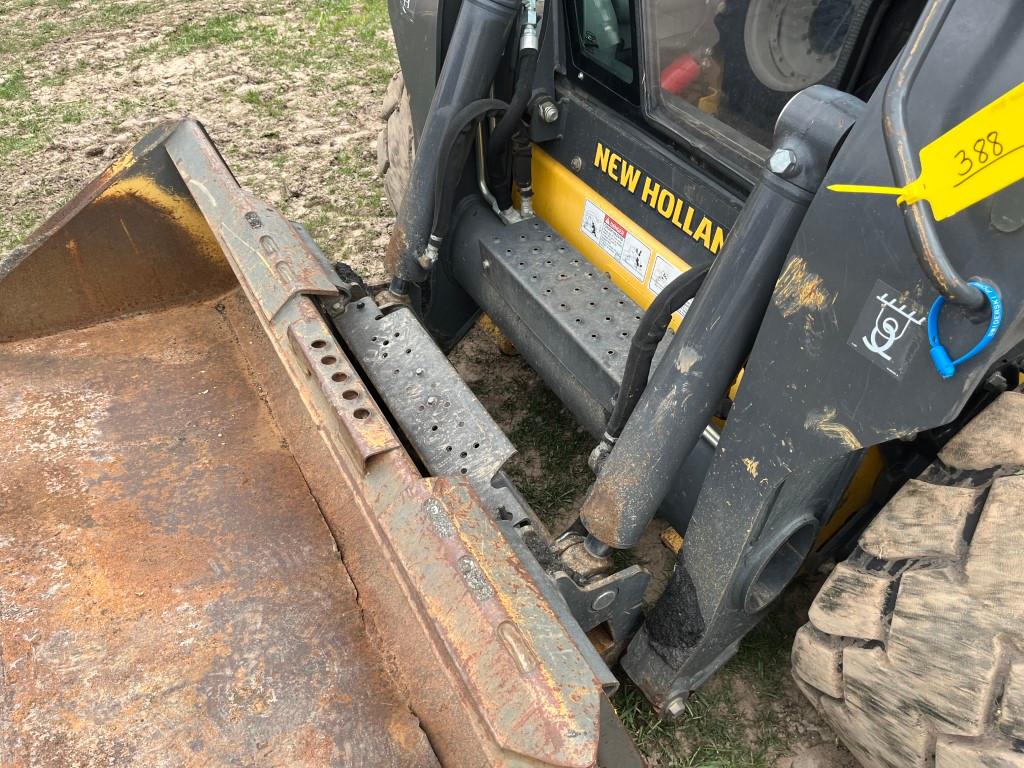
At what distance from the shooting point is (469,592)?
1209 millimetres

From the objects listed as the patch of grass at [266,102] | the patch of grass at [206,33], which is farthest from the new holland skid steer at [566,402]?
the patch of grass at [206,33]

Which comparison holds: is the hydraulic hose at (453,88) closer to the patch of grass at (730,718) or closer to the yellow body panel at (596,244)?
the yellow body panel at (596,244)

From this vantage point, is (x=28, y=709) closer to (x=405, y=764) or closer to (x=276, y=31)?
(x=405, y=764)

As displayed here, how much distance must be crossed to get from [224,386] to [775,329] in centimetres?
141

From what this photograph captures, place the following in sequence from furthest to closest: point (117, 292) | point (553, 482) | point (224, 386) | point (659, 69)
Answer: point (553, 482), point (117, 292), point (224, 386), point (659, 69)

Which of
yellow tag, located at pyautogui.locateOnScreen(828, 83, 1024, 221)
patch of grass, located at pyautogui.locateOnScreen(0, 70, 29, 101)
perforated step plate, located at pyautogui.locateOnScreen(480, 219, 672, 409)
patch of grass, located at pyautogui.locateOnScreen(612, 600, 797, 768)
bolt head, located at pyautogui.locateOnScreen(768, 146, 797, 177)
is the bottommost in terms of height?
patch of grass, located at pyautogui.locateOnScreen(0, 70, 29, 101)

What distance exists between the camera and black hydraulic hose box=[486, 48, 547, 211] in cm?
196

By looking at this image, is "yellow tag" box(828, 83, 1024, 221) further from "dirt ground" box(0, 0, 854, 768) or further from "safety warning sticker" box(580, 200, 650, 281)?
"dirt ground" box(0, 0, 854, 768)

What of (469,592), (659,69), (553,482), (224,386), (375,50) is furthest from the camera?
(375,50)

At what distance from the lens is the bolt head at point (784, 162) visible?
3.98 feet

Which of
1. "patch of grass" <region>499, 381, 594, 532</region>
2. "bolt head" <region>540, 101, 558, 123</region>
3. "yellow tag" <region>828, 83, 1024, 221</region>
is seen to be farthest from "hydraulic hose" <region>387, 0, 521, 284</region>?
"yellow tag" <region>828, 83, 1024, 221</region>

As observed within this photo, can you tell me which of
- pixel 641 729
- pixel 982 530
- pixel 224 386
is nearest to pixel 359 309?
pixel 224 386

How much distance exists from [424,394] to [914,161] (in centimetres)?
109

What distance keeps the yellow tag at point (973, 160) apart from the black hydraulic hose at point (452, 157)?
114 cm
